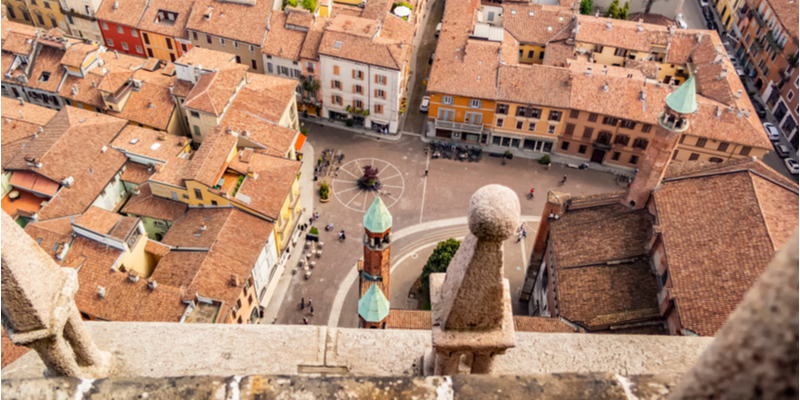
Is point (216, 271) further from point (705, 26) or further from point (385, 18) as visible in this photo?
point (705, 26)

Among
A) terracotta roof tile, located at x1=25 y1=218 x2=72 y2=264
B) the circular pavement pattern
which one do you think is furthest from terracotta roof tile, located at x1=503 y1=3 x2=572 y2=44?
terracotta roof tile, located at x1=25 y1=218 x2=72 y2=264

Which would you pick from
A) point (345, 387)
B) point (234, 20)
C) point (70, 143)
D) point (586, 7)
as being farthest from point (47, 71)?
point (586, 7)

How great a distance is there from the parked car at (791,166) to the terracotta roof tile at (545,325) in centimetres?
4317

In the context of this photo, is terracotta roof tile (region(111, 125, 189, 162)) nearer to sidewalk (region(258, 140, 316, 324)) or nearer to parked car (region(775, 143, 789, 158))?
sidewalk (region(258, 140, 316, 324))

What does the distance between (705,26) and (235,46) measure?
72.5 meters

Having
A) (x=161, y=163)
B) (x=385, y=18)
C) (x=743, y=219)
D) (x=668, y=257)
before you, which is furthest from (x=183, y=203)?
(x=743, y=219)

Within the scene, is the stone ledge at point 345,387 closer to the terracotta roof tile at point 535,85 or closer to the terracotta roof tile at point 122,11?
the terracotta roof tile at point 535,85

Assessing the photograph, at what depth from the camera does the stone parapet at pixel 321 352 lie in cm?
1452

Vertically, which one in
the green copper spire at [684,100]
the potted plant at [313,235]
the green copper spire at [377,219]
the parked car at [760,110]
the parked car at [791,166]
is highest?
the parked car at [760,110]

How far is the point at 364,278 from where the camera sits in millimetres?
35219

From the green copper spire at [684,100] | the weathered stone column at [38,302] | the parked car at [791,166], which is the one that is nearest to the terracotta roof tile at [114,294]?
the weathered stone column at [38,302]

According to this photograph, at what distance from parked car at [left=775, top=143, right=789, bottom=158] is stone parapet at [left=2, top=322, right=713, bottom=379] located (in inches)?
2347

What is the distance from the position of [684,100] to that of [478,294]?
29.0 meters

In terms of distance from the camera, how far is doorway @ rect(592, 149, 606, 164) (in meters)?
60.8
